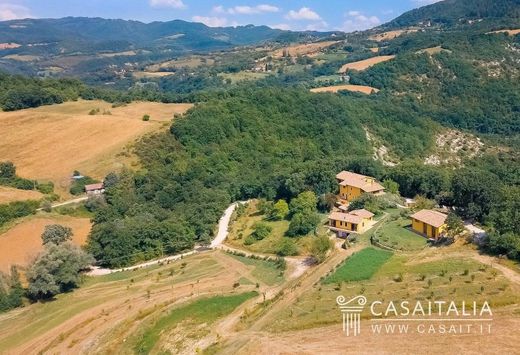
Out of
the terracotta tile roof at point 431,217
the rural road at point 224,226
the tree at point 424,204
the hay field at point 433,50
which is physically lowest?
the rural road at point 224,226

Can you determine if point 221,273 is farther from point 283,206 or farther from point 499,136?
point 499,136

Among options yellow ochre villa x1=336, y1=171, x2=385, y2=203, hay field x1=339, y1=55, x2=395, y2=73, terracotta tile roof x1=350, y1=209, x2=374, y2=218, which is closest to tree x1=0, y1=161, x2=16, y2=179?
yellow ochre villa x1=336, y1=171, x2=385, y2=203

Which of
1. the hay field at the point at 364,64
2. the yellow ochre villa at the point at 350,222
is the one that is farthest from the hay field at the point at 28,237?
the hay field at the point at 364,64

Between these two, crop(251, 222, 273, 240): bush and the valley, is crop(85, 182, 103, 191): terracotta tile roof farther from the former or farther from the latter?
crop(251, 222, 273, 240): bush

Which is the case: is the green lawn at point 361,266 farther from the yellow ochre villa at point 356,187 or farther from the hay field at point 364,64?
the hay field at point 364,64

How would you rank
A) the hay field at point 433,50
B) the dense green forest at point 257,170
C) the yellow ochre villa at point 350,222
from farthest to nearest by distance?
the hay field at point 433,50
the dense green forest at point 257,170
the yellow ochre villa at point 350,222

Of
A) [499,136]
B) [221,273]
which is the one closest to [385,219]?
[221,273]
